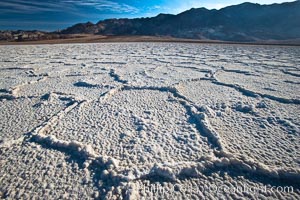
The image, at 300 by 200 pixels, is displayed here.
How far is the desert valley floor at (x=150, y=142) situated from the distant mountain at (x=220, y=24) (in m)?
29.3

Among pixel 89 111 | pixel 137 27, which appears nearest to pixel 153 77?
pixel 89 111

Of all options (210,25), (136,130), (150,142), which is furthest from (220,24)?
(150,142)

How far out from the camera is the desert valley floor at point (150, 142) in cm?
141

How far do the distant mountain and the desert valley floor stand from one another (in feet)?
96.2

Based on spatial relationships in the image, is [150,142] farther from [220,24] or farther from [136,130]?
[220,24]

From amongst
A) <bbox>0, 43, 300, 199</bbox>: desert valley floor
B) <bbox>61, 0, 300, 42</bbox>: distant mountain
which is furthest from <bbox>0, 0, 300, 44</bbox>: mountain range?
<bbox>0, 43, 300, 199</bbox>: desert valley floor

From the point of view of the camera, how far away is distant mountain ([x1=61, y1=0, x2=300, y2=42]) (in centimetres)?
3130

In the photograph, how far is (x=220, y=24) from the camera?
36.3 meters

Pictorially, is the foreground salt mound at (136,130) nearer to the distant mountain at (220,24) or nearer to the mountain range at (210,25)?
the mountain range at (210,25)

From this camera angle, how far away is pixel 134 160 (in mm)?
1653

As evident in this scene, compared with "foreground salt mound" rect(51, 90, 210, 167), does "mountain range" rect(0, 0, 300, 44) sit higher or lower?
higher

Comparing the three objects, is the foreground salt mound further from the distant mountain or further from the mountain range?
the distant mountain

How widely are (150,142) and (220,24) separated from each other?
3922 centimetres

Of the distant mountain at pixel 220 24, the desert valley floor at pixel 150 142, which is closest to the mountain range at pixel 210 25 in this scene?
the distant mountain at pixel 220 24
